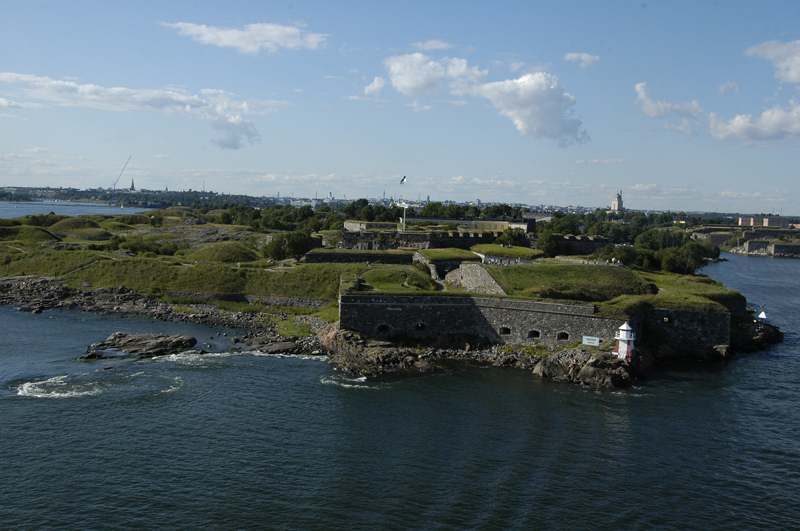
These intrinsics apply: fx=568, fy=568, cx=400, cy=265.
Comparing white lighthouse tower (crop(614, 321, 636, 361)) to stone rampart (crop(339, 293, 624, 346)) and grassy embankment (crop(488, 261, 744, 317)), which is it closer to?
grassy embankment (crop(488, 261, 744, 317))

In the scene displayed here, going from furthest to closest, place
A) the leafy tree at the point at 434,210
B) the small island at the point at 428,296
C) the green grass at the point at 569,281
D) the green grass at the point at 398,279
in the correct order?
1. the leafy tree at the point at 434,210
2. the green grass at the point at 398,279
3. the green grass at the point at 569,281
4. the small island at the point at 428,296

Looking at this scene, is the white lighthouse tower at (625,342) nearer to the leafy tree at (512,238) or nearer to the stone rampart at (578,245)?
the stone rampart at (578,245)

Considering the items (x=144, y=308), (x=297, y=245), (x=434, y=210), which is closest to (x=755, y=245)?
(x=434, y=210)

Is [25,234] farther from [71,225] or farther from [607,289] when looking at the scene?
[607,289]

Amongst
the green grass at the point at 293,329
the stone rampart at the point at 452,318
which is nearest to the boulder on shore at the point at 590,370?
the stone rampart at the point at 452,318

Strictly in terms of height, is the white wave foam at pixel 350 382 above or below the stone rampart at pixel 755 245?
below

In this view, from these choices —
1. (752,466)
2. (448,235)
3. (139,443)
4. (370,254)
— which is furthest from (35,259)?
(752,466)
